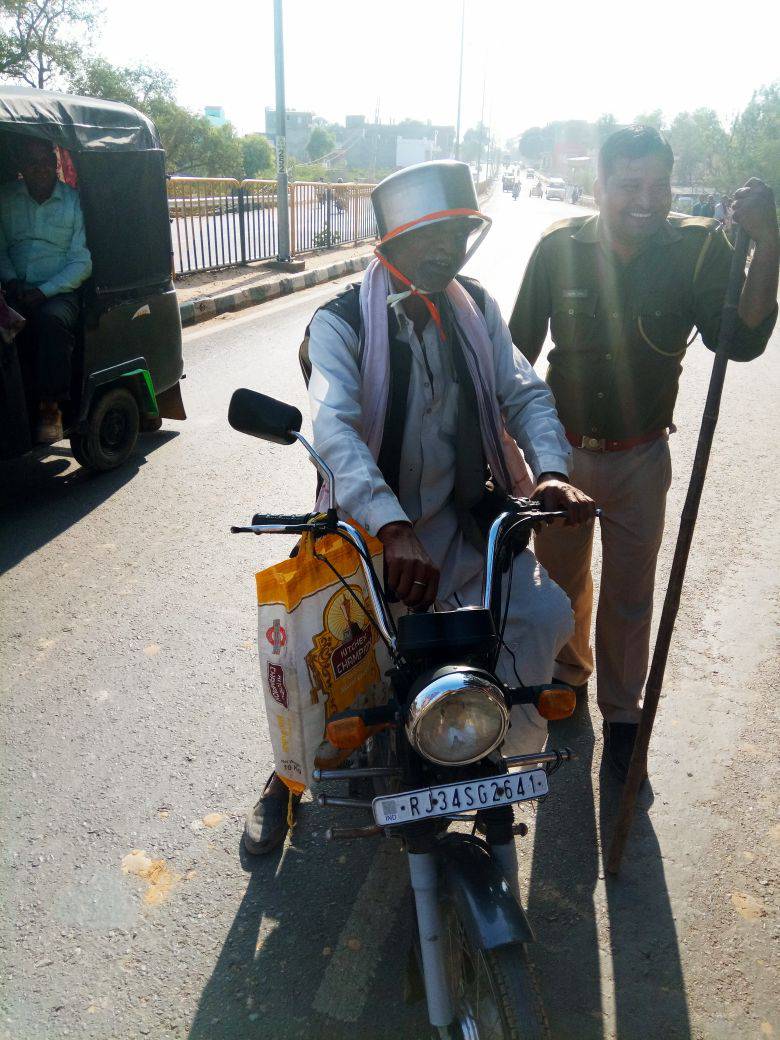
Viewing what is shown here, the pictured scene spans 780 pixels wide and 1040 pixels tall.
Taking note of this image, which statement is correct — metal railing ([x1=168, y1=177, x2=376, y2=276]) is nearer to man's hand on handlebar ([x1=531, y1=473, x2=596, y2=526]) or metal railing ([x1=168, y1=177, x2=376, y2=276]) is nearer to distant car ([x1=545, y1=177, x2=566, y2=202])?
man's hand on handlebar ([x1=531, y1=473, x2=596, y2=526])

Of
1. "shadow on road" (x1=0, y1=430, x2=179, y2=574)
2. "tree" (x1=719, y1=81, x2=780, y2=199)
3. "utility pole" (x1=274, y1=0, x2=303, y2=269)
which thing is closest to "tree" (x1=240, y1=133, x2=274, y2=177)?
"tree" (x1=719, y1=81, x2=780, y2=199)

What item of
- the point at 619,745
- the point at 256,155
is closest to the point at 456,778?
the point at 619,745

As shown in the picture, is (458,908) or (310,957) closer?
(458,908)

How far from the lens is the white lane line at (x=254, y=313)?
1048 cm

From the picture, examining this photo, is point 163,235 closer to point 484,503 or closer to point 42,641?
point 42,641

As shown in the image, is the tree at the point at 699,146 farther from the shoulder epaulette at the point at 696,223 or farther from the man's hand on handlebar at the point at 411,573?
the man's hand on handlebar at the point at 411,573

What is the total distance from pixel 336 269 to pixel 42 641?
1433 centimetres

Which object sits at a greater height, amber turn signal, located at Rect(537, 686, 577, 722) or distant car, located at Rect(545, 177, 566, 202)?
amber turn signal, located at Rect(537, 686, 577, 722)

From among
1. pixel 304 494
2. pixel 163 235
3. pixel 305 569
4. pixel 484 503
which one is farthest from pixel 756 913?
pixel 163 235

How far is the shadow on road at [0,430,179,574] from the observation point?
15.5ft

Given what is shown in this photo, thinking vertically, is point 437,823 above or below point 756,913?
above

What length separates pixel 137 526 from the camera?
4.96 m

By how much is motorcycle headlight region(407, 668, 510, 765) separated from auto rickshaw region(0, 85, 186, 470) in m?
3.91

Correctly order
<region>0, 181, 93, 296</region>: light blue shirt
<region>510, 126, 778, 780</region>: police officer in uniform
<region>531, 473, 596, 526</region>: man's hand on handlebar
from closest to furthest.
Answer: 1. <region>531, 473, 596, 526</region>: man's hand on handlebar
2. <region>510, 126, 778, 780</region>: police officer in uniform
3. <region>0, 181, 93, 296</region>: light blue shirt
